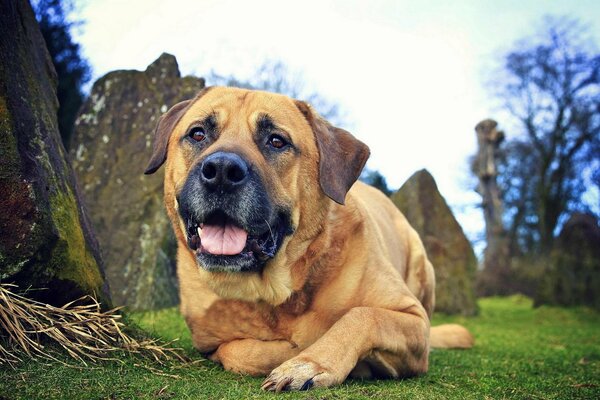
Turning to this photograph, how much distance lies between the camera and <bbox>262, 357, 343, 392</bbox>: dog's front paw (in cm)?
289

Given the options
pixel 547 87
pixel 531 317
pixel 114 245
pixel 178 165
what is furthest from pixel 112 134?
pixel 547 87

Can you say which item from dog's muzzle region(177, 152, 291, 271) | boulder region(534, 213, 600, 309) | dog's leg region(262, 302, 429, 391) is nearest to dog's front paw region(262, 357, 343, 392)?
dog's leg region(262, 302, 429, 391)

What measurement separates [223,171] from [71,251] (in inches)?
41.7

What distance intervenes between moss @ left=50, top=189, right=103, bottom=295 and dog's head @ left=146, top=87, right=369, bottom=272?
0.59 m

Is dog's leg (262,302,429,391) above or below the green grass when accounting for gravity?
above

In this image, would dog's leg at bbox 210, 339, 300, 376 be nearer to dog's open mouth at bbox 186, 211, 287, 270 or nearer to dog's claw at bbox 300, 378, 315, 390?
dog's open mouth at bbox 186, 211, 287, 270

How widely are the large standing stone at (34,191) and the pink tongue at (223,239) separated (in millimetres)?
795

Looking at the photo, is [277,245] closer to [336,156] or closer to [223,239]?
[223,239]

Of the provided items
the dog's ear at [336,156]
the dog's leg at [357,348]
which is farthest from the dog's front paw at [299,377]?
the dog's ear at [336,156]

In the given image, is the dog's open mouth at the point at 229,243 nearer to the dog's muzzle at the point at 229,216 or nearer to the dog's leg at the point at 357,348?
the dog's muzzle at the point at 229,216

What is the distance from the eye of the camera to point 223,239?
136 inches

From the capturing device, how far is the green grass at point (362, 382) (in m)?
2.74

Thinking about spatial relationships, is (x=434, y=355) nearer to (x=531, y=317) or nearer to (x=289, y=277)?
(x=289, y=277)

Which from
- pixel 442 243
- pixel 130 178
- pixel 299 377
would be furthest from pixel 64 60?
pixel 299 377
